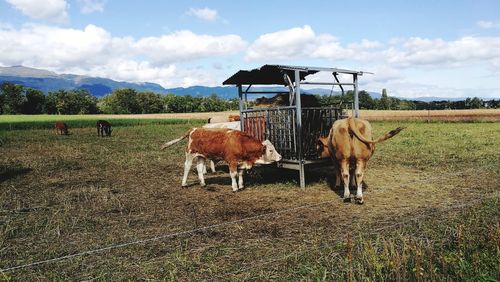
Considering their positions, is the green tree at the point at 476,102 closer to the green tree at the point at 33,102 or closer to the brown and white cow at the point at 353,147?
the brown and white cow at the point at 353,147

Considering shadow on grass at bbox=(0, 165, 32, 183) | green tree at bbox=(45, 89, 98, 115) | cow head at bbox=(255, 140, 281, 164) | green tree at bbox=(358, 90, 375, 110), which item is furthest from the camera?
green tree at bbox=(45, 89, 98, 115)

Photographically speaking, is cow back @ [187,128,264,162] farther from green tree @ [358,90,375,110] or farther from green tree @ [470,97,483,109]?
green tree @ [358,90,375,110]

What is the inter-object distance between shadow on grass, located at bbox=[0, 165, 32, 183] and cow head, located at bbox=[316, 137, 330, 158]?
10976 millimetres

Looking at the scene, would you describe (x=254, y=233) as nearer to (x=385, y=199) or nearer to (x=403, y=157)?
(x=385, y=199)

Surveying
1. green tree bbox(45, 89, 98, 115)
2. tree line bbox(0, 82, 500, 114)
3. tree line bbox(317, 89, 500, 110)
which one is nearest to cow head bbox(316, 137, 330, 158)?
tree line bbox(317, 89, 500, 110)

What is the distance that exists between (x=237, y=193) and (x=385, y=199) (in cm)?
390

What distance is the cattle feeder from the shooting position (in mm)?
10836

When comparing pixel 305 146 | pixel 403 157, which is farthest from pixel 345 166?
pixel 403 157

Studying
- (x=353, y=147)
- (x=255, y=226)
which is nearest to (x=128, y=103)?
(x=353, y=147)

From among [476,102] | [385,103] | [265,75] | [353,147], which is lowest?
[353,147]

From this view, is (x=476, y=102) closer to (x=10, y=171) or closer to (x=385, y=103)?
(x=385, y=103)

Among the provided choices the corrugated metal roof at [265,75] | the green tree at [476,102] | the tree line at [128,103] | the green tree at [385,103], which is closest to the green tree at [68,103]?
the tree line at [128,103]

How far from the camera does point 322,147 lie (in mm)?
11141

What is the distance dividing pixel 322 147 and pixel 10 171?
12307mm
